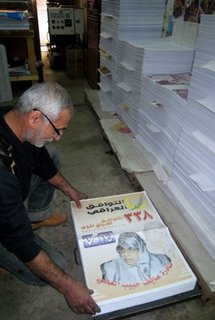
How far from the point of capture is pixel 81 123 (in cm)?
266

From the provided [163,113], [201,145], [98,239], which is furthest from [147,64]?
[98,239]

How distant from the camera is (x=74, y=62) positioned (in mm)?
4035

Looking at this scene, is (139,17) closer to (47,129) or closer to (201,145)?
(201,145)

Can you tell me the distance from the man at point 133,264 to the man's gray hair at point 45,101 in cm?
57

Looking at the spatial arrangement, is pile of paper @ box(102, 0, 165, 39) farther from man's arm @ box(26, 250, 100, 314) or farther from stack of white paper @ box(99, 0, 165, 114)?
man's arm @ box(26, 250, 100, 314)

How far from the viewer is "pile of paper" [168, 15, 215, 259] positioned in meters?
1.01

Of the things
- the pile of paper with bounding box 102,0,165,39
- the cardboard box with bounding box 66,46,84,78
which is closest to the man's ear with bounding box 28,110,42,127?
the pile of paper with bounding box 102,0,165,39

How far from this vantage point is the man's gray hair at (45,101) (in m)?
0.83

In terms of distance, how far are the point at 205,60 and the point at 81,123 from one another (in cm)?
175

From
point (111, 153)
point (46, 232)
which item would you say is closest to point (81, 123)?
point (111, 153)

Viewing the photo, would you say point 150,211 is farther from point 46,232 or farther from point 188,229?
point 46,232

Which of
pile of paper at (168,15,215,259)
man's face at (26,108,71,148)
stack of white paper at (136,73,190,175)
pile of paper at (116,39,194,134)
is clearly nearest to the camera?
man's face at (26,108,71,148)

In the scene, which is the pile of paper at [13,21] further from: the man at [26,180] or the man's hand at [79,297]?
the man's hand at [79,297]

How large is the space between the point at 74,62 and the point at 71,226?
3.21 metres
